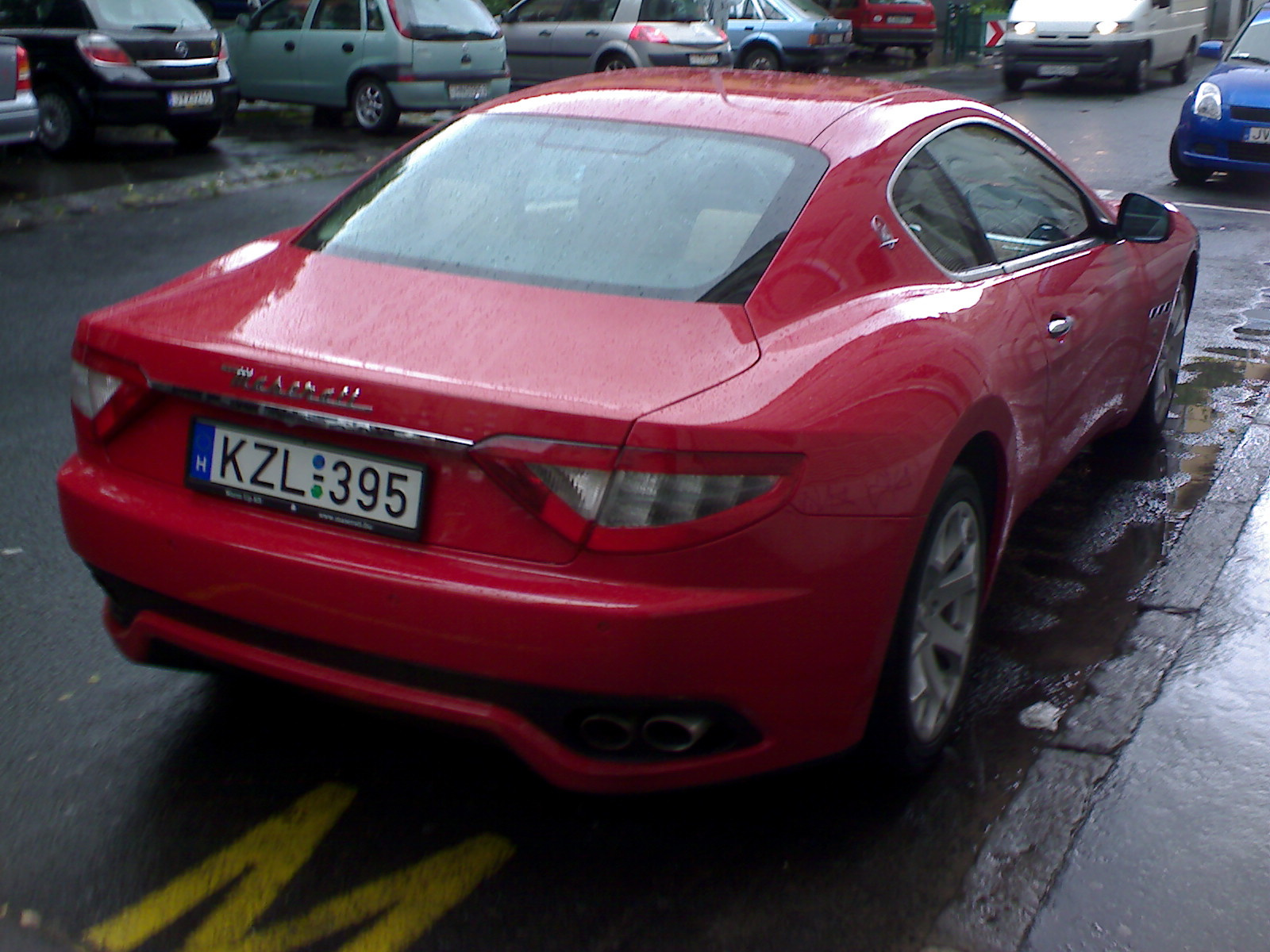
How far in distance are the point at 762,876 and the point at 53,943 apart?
1300 millimetres

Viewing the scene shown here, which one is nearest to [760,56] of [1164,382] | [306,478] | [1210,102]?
[1210,102]

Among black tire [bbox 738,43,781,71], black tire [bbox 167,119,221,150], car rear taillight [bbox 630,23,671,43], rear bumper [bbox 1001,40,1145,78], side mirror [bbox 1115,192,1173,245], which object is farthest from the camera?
black tire [bbox 738,43,781,71]

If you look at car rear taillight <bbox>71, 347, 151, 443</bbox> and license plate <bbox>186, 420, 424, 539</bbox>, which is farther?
car rear taillight <bbox>71, 347, 151, 443</bbox>

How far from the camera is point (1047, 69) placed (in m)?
21.5

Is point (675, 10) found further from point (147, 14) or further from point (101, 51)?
point (101, 51)

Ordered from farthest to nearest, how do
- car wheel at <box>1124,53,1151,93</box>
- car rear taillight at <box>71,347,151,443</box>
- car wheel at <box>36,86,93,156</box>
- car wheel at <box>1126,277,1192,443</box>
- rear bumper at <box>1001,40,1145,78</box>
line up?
car wheel at <box>1124,53,1151,93</box> < rear bumper at <box>1001,40,1145,78</box> < car wheel at <box>36,86,93,156</box> < car wheel at <box>1126,277,1192,443</box> < car rear taillight at <box>71,347,151,443</box>

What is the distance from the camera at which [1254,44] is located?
13.2 m

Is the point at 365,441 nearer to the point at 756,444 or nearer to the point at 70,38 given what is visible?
the point at 756,444

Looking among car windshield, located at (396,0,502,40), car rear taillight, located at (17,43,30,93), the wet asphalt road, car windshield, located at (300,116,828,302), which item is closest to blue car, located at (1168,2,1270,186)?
car windshield, located at (396,0,502,40)

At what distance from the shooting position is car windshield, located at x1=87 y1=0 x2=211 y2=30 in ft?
42.8

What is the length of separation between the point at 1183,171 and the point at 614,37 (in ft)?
27.9

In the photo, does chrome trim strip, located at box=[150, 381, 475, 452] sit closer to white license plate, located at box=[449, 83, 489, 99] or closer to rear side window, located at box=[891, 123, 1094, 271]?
rear side window, located at box=[891, 123, 1094, 271]

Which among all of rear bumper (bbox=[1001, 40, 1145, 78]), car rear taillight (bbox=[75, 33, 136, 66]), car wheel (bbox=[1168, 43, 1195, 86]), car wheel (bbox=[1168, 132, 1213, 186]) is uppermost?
car rear taillight (bbox=[75, 33, 136, 66])

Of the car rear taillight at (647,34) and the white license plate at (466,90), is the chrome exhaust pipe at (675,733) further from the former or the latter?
the car rear taillight at (647,34)
